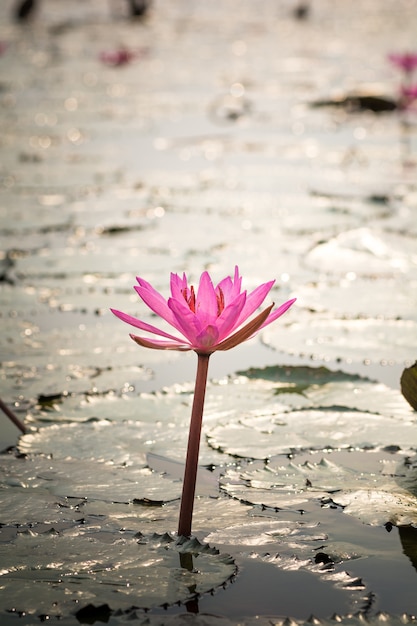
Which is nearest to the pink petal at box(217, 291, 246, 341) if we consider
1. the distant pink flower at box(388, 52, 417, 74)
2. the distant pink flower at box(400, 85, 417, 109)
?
the distant pink flower at box(400, 85, 417, 109)

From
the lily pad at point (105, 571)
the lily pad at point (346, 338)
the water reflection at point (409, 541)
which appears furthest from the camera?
the lily pad at point (346, 338)

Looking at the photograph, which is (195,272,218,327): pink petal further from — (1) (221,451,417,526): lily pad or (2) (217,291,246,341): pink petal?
(1) (221,451,417,526): lily pad

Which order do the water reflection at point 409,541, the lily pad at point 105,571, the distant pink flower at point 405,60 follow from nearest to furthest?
the lily pad at point 105,571, the water reflection at point 409,541, the distant pink flower at point 405,60

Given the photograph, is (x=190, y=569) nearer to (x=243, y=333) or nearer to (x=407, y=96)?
(x=243, y=333)

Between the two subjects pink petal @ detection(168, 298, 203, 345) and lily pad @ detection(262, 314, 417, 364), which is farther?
lily pad @ detection(262, 314, 417, 364)

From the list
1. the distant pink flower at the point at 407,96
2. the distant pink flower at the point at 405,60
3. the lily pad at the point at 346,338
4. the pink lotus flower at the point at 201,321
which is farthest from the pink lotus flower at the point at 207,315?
the distant pink flower at the point at 405,60

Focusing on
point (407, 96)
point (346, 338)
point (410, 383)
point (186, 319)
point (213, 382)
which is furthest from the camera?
point (407, 96)

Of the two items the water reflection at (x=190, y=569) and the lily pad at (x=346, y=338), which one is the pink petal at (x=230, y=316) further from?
the lily pad at (x=346, y=338)

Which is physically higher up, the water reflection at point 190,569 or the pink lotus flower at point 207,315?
the pink lotus flower at point 207,315

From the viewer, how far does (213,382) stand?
86.7 inches

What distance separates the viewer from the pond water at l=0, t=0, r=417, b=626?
4.57 feet

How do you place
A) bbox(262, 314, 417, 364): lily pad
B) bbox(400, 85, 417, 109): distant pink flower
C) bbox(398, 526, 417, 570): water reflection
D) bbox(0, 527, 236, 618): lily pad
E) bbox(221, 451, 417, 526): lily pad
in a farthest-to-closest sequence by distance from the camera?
bbox(400, 85, 417, 109): distant pink flower
bbox(262, 314, 417, 364): lily pad
bbox(221, 451, 417, 526): lily pad
bbox(398, 526, 417, 570): water reflection
bbox(0, 527, 236, 618): lily pad

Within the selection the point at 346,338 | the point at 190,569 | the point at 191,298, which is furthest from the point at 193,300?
the point at 346,338

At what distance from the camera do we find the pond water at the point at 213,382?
4.57ft
